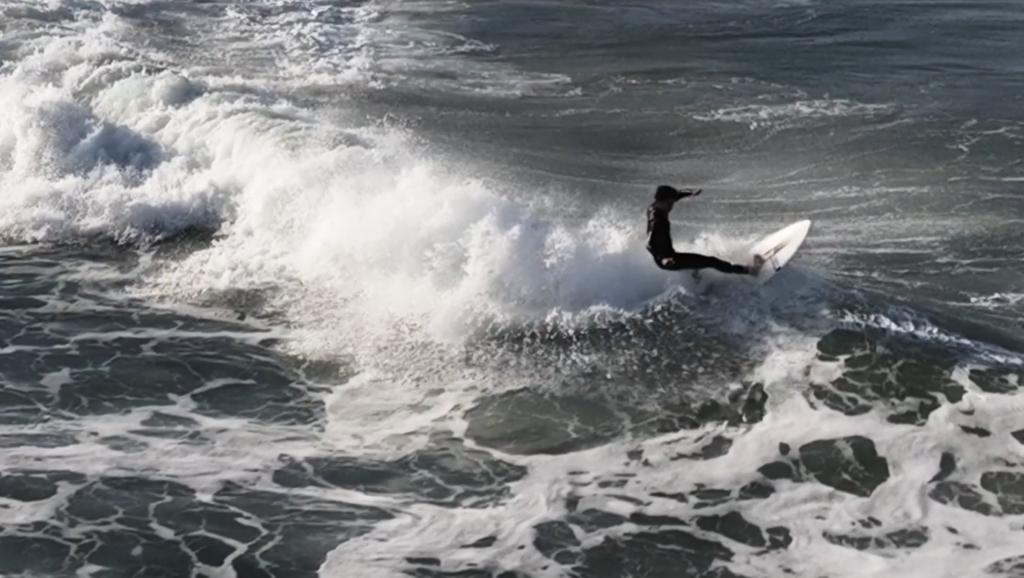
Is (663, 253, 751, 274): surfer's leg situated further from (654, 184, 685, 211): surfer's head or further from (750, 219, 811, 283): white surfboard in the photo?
(654, 184, 685, 211): surfer's head

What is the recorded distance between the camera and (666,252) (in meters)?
14.7

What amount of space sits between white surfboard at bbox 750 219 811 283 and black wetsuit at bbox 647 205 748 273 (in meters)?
0.54

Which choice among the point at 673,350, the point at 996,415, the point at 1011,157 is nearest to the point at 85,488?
the point at 673,350

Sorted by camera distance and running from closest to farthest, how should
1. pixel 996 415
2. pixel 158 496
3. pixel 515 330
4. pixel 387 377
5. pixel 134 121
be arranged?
1. pixel 158 496
2. pixel 996 415
3. pixel 387 377
4. pixel 515 330
5. pixel 134 121

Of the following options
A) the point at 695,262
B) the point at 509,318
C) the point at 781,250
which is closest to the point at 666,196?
the point at 695,262

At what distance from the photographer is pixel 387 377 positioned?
1367 cm

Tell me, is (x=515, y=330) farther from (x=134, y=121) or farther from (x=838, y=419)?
(x=134, y=121)

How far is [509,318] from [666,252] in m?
1.97

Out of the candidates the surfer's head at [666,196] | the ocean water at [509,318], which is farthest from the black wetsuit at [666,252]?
the ocean water at [509,318]

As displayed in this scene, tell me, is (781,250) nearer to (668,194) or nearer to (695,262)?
(695,262)

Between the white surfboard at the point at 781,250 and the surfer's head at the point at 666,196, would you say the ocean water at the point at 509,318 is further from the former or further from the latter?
the surfer's head at the point at 666,196

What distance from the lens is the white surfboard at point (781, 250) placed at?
1519 cm

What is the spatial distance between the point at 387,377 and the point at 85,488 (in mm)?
3402

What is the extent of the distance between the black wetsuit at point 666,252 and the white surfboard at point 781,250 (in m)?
0.54
